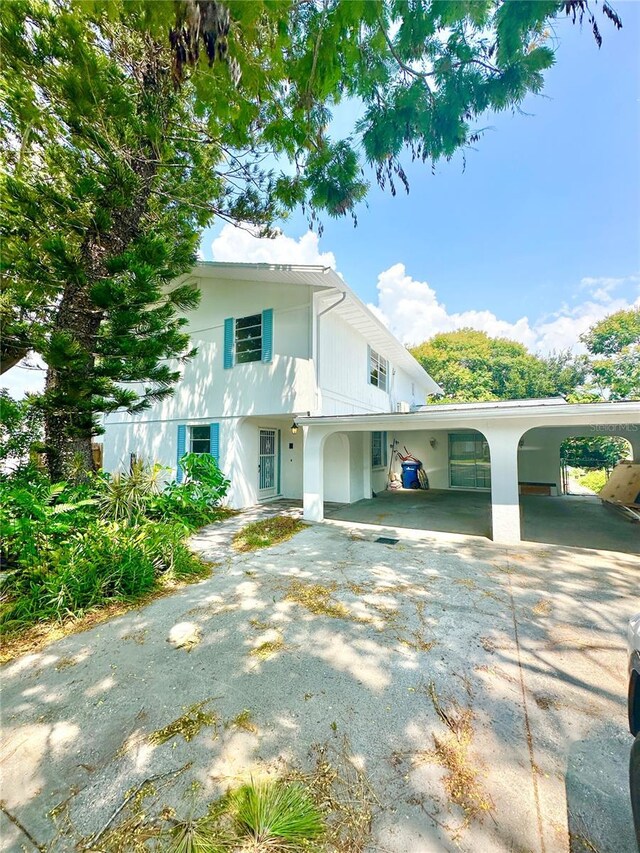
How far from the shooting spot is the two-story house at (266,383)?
8.02 m

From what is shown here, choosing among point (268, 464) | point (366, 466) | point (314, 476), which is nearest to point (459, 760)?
point (314, 476)

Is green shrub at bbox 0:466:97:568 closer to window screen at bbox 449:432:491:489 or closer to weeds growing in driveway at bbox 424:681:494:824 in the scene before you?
weeds growing in driveway at bbox 424:681:494:824

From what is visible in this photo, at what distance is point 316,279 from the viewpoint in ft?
24.2

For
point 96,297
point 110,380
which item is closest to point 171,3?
point 96,297

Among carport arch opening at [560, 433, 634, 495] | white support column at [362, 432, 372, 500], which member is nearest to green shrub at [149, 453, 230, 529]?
white support column at [362, 432, 372, 500]

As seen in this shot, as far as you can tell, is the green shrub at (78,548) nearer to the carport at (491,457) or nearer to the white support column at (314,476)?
the white support column at (314,476)

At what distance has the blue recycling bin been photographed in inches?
504

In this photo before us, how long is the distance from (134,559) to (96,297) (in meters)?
3.50

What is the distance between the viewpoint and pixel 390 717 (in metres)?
2.18

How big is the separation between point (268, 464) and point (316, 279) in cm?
544

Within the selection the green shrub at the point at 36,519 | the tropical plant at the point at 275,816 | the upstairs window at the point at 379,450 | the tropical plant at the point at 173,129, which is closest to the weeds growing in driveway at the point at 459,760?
the tropical plant at the point at 275,816

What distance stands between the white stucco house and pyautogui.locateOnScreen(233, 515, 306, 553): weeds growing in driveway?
0.65 meters

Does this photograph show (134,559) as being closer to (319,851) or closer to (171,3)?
(319,851)

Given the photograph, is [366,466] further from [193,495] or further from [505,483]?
[193,495]
